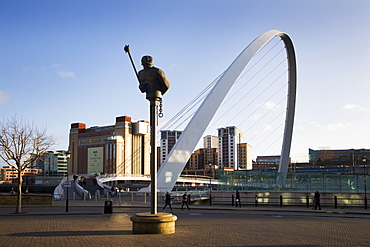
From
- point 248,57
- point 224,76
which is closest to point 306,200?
point 224,76

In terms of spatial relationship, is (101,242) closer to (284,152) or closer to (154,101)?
(154,101)

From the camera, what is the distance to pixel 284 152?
138 feet

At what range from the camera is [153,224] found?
9867 mm

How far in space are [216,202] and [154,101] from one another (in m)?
18.2

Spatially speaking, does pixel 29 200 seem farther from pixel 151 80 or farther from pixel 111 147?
pixel 111 147

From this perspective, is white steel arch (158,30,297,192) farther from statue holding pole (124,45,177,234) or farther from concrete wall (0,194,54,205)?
statue holding pole (124,45,177,234)

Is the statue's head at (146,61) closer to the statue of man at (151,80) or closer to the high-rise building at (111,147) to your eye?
the statue of man at (151,80)

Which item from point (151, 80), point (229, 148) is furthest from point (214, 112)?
point (229, 148)

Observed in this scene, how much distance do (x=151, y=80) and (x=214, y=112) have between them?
2055 cm

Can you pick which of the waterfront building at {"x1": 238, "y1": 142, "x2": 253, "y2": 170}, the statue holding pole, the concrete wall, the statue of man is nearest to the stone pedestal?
the statue holding pole

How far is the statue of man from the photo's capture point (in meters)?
11.0

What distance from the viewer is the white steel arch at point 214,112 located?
A: 2773cm

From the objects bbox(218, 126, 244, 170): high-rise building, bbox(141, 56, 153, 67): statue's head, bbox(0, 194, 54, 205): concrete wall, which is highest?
bbox(218, 126, 244, 170): high-rise building

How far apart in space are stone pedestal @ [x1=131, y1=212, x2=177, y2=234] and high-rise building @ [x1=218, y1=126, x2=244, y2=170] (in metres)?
177
